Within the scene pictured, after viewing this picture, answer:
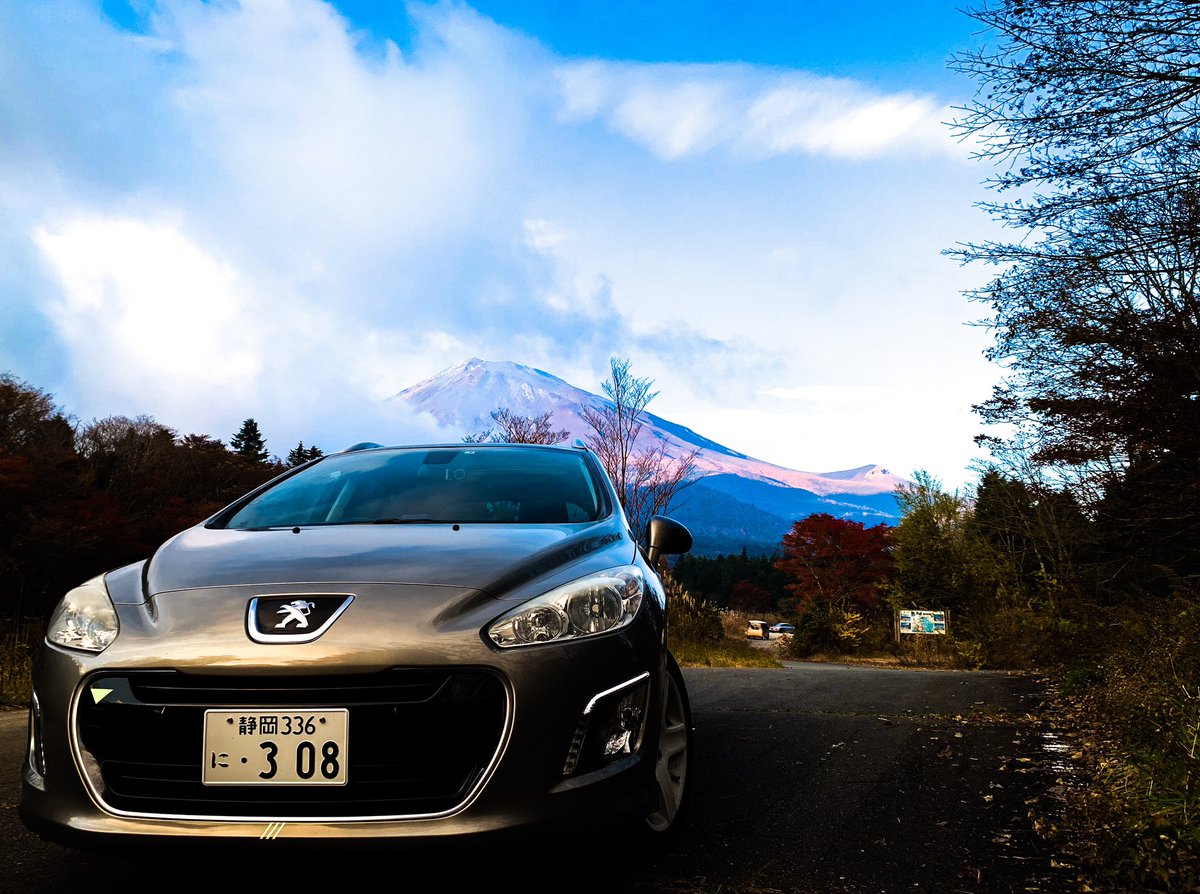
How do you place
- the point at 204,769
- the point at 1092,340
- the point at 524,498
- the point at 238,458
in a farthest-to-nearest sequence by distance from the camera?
the point at 238,458, the point at 1092,340, the point at 524,498, the point at 204,769

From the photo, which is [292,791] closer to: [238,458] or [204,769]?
[204,769]

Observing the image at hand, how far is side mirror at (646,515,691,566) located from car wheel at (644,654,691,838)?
0.75 meters

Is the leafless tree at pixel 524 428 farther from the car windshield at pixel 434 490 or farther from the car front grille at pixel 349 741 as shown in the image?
the car front grille at pixel 349 741

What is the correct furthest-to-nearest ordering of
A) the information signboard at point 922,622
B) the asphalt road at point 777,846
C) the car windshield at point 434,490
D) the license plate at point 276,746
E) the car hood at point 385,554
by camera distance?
the information signboard at point 922,622 < the car windshield at point 434,490 < the asphalt road at point 777,846 < the car hood at point 385,554 < the license plate at point 276,746

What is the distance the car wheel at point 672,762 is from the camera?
244 cm

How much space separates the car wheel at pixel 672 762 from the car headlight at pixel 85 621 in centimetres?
145

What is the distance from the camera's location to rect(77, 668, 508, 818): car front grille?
2.00m

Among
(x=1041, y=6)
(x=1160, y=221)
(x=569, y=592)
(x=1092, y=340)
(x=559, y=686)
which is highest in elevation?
(x=1041, y=6)

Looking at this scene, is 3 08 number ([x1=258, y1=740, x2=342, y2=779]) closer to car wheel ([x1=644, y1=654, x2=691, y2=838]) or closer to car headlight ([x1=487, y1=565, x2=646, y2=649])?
car headlight ([x1=487, y1=565, x2=646, y2=649])

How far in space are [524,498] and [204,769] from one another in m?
1.70

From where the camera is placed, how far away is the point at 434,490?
11.7 ft

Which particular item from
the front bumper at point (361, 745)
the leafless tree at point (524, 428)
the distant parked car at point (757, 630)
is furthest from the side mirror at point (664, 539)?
the distant parked car at point (757, 630)

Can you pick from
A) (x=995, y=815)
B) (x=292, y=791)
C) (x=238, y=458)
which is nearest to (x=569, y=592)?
(x=292, y=791)

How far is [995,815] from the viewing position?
3.20m
